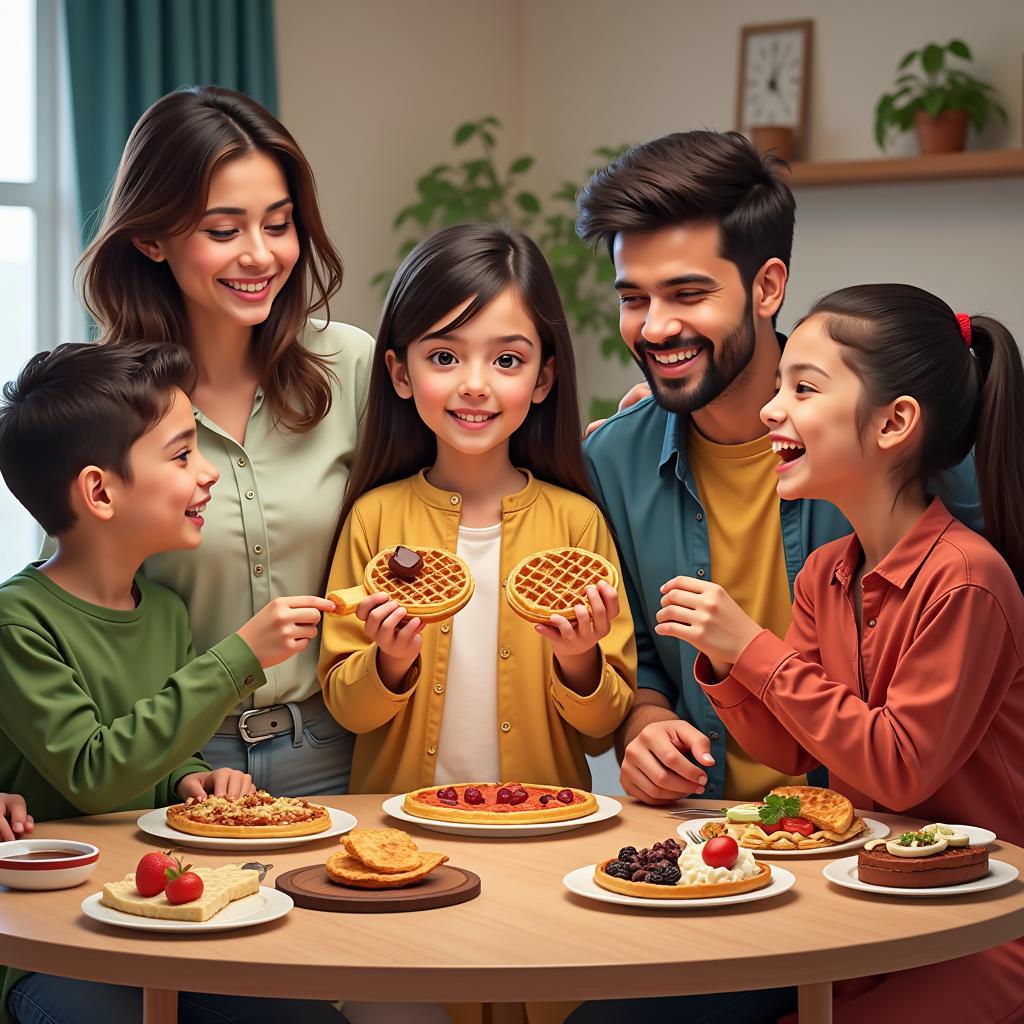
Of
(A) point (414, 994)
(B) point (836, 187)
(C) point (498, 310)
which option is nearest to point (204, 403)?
(C) point (498, 310)

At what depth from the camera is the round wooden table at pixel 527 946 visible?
173cm

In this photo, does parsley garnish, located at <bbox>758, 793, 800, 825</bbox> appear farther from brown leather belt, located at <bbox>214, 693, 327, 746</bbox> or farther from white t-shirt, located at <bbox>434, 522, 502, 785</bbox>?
brown leather belt, located at <bbox>214, 693, 327, 746</bbox>

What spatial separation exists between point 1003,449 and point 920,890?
34.9 inches

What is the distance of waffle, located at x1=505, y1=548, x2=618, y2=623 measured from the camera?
8.48 ft

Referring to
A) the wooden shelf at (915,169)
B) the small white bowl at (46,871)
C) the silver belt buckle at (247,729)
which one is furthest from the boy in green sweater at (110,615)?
the wooden shelf at (915,169)

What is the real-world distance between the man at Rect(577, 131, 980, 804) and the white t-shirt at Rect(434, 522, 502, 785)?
28 centimetres

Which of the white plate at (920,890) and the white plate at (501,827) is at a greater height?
the white plate at (920,890)

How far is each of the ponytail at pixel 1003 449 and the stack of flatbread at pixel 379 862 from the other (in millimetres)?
1195

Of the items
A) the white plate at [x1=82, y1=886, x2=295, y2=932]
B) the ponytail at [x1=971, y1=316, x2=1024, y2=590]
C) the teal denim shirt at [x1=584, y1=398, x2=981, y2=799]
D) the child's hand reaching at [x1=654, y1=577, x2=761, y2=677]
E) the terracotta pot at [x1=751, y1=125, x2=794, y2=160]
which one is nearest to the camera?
the white plate at [x1=82, y1=886, x2=295, y2=932]

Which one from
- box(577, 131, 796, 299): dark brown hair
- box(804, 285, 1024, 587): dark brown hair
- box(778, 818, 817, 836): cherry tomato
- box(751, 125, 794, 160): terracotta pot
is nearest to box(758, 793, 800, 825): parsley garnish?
box(778, 818, 817, 836): cherry tomato

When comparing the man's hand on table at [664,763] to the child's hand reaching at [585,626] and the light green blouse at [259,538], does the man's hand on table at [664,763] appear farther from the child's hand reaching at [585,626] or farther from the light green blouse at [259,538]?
the light green blouse at [259,538]

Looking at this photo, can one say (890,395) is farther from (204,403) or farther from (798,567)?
(204,403)

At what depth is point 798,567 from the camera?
3016 millimetres

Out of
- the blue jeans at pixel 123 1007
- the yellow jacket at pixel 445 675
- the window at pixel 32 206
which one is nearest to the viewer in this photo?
the blue jeans at pixel 123 1007
